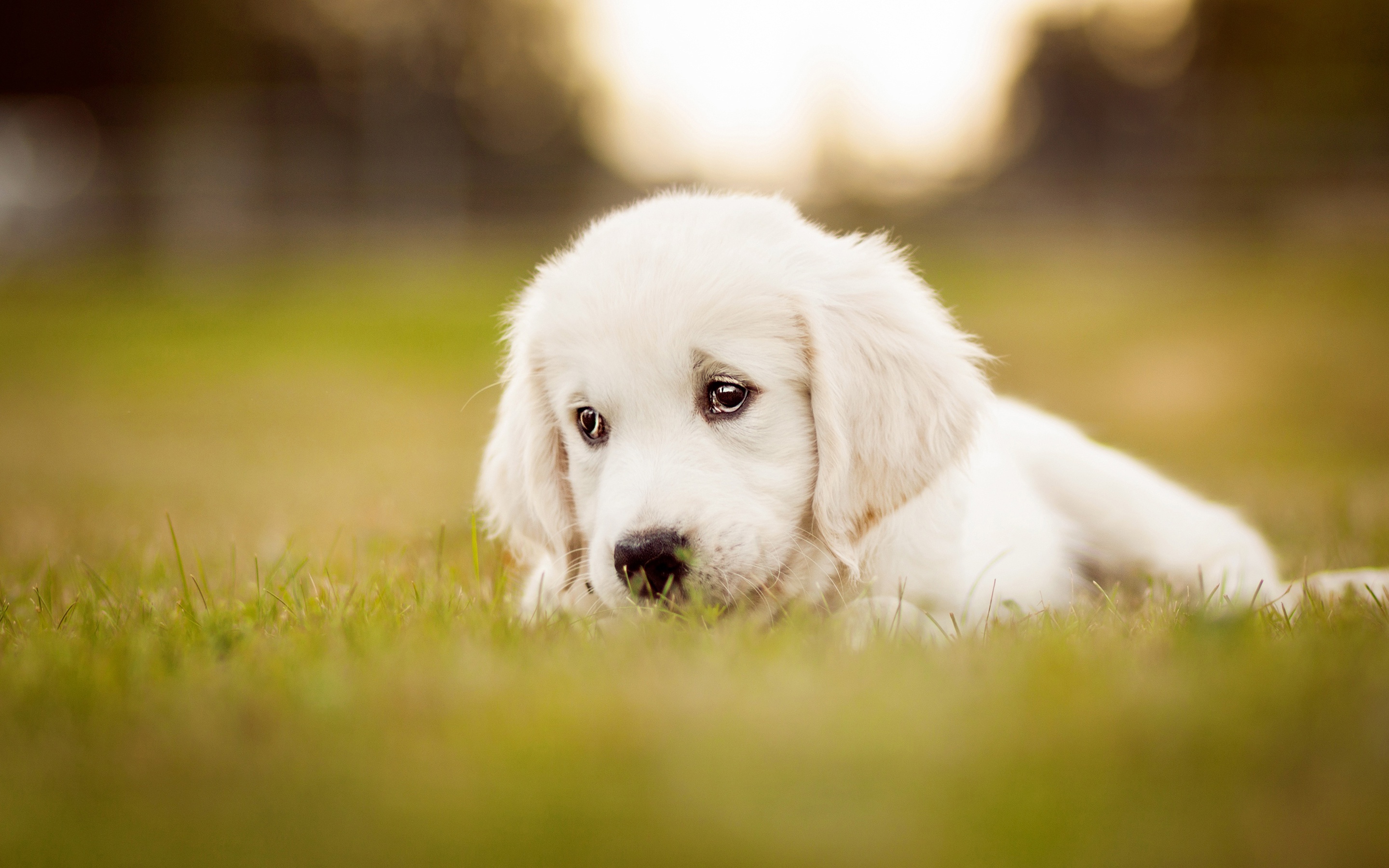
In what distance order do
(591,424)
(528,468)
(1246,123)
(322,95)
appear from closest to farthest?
(591,424) → (528,468) → (1246,123) → (322,95)

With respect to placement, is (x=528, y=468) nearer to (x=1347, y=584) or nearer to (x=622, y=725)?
(x=622, y=725)

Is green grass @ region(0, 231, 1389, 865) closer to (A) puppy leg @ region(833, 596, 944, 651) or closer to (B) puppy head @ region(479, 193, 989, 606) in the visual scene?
(A) puppy leg @ region(833, 596, 944, 651)

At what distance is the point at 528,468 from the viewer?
10.1ft

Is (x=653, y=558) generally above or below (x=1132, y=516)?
above

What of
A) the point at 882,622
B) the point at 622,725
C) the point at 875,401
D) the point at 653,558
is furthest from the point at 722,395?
the point at 622,725

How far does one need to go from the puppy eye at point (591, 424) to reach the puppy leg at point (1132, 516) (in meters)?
1.67

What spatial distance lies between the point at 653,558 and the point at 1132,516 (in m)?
2.05

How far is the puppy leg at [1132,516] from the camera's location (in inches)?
131

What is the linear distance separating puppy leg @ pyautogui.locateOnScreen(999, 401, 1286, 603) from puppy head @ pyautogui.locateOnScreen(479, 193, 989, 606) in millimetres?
938

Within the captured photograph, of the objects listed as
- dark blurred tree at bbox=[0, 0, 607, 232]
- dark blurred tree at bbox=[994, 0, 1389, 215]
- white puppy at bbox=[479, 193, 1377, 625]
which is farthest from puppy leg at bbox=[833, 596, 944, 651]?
dark blurred tree at bbox=[0, 0, 607, 232]

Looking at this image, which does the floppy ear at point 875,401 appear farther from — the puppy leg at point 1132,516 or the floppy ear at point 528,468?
the puppy leg at point 1132,516

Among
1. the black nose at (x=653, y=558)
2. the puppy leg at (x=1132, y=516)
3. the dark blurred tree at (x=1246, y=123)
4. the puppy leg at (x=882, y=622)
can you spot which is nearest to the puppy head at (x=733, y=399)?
the black nose at (x=653, y=558)

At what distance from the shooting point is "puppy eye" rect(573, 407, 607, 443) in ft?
9.33

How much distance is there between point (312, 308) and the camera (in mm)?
14570
